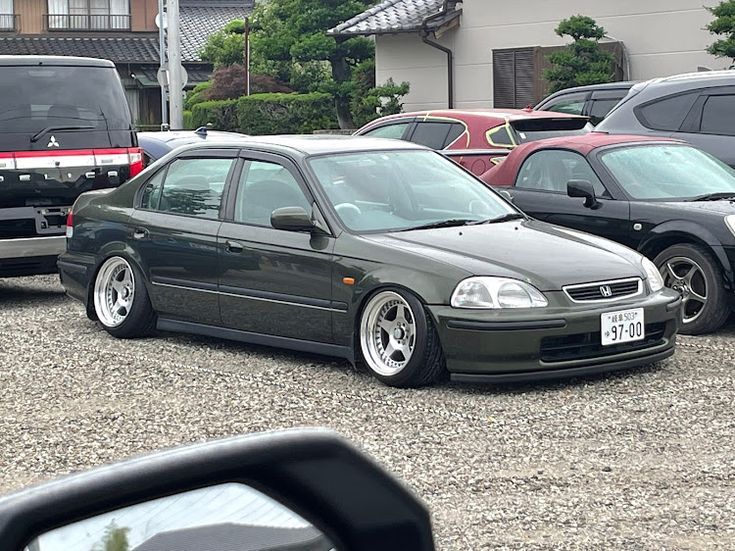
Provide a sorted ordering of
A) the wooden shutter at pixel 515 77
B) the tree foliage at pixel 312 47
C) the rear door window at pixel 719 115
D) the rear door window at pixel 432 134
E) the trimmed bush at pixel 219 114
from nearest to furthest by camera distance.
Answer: the rear door window at pixel 719 115 → the rear door window at pixel 432 134 → the wooden shutter at pixel 515 77 → the tree foliage at pixel 312 47 → the trimmed bush at pixel 219 114

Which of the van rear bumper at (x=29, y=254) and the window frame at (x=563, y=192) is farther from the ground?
the window frame at (x=563, y=192)

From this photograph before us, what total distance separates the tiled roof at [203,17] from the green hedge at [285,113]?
17836 millimetres

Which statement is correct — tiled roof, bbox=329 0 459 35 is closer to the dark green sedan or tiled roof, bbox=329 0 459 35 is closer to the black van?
the black van

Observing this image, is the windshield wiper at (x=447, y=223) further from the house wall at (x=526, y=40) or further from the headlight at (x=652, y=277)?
the house wall at (x=526, y=40)

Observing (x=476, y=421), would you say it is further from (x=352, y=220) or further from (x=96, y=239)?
(x=96, y=239)

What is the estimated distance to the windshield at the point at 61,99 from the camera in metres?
10.3

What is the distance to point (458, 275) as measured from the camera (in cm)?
681

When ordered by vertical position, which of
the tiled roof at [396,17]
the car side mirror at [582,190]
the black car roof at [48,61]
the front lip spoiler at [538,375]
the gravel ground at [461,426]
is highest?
the tiled roof at [396,17]

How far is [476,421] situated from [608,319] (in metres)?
1.17

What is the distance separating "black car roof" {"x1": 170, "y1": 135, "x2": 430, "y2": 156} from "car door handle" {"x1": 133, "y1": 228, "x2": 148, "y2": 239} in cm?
60

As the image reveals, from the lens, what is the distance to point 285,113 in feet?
105

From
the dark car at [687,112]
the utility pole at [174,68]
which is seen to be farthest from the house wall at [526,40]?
the dark car at [687,112]

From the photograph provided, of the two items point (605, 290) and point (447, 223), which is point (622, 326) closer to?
point (605, 290)

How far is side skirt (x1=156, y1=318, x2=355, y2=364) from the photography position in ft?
23.9
